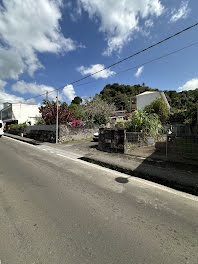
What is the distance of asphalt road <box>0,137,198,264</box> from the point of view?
153 cm

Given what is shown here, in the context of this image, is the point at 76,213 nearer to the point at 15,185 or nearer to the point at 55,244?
the point at 55,244

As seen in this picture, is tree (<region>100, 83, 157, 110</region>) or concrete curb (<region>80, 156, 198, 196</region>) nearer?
concrete curb (<region>80, 156, 198, 196</region>)

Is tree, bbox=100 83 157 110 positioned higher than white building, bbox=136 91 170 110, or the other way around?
tree, bbox=100 83 157 110

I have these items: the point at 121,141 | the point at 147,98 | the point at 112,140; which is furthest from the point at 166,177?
the point at 147,98

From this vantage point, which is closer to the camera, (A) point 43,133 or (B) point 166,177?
(B) point 166,177

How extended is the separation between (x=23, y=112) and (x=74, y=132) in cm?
2435

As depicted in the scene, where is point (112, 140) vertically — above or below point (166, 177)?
above

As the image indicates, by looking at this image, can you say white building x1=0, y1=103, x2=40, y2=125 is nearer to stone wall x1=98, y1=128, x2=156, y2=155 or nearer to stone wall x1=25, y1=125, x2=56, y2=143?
stone wall x1=25, y1=125, x2=56, y2=143

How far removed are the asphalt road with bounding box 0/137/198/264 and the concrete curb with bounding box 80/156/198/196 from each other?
0.36 meters

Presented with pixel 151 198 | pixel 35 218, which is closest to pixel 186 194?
pixel 151 198

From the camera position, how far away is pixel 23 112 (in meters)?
31.0

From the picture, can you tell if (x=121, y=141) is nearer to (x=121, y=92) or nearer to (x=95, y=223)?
(x=95, y=223)

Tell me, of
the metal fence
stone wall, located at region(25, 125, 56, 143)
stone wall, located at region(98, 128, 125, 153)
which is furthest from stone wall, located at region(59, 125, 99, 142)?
the metal fence

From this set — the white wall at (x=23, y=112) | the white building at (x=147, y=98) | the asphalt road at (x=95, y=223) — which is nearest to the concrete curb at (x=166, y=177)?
the asphalt road at (x=95, y=223)
